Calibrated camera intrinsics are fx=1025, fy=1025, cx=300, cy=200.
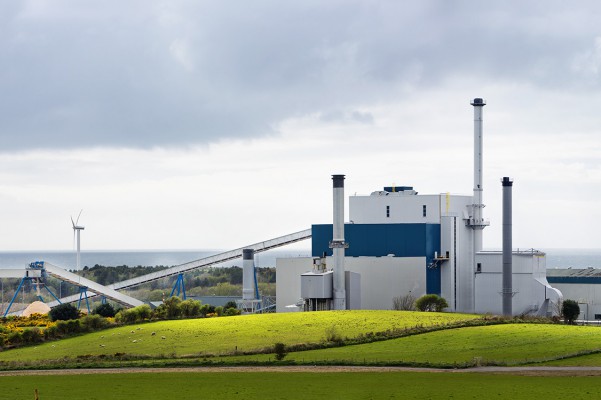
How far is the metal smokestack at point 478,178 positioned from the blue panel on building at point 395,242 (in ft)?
20.6

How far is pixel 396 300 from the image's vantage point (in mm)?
94562

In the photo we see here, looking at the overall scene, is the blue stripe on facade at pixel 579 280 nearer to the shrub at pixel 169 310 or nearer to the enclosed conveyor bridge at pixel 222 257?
the enclosed conveyor bridge at pixel 222 257

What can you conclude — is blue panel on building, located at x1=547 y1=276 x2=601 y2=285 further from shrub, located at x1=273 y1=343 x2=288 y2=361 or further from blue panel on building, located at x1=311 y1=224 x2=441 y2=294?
shrub, located at x1=273 y1=343 x2=288 y2=361

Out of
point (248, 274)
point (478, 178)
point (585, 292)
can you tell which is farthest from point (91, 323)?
point (585, 292)

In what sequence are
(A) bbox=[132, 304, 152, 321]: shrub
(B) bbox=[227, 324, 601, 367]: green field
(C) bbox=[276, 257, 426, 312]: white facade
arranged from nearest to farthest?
(B) bbox=[227, 324, 601, 367]: green field, (A) bbox=[132, 304, 152, 321]: shrub, (C) bbox=[276, 257, 426, 312]: white facade

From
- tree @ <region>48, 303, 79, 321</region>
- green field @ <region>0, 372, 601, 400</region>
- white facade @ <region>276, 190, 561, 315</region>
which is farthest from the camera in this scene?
white facade @ <region>276, 190, 561, 315</region>

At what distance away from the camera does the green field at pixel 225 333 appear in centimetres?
6644

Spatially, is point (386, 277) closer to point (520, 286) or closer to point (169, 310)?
point (520, 286)

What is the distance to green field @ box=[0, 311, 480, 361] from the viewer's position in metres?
66.4

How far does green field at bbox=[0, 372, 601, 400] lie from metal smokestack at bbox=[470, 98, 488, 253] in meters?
50.2

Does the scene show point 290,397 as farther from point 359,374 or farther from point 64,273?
point 64,273

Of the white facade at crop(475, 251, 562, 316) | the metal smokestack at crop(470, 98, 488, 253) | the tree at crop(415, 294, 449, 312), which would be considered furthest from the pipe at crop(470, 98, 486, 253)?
the tree at crop(415, 294, 449, 312)

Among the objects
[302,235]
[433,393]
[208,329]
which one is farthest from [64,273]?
[433,393]

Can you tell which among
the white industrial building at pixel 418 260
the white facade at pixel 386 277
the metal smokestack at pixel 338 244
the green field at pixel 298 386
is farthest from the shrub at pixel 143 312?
the green field at pixel 298 386
